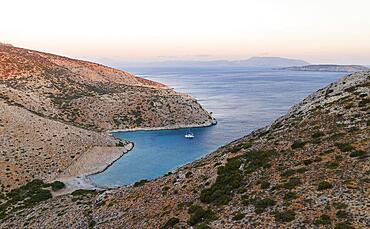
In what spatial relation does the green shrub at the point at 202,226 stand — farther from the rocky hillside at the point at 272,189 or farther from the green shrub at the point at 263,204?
the green shrub at the point at 263,204

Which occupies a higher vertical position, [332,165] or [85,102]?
[332,165]

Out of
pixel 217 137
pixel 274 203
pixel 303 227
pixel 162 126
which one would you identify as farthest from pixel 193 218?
pixel 162 126

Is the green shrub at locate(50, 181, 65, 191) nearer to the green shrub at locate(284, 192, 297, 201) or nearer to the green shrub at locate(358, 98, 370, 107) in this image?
Result: the green shrub at locate(284, 192, 297, 201)

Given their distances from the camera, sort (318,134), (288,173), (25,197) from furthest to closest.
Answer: (25,197) < (318,134) < (288,173)

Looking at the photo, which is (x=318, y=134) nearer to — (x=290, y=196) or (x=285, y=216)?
(x=290, y=196)

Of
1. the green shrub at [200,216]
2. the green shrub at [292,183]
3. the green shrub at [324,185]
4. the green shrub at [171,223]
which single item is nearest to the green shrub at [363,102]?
the green shrub at [292,183]

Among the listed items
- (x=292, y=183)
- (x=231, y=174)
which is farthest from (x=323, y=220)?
(x=231, y=174)
